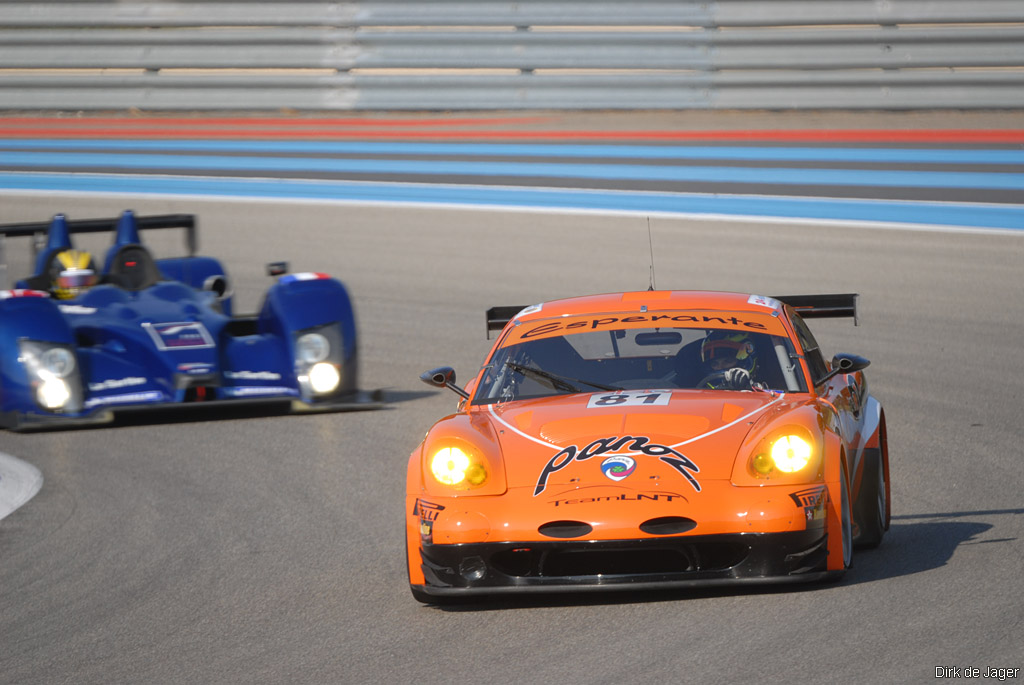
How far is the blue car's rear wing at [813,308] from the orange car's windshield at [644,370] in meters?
0.54

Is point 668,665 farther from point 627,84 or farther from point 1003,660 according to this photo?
point 627,84

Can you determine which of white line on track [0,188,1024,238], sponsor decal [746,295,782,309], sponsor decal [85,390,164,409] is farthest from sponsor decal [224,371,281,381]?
white line on track [0,188,1024,238]

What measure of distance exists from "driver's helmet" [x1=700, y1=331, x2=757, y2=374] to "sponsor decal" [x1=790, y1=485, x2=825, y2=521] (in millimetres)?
1059

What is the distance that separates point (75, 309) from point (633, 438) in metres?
5.72

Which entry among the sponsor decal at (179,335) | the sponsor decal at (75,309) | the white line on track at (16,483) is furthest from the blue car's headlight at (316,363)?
the white line on track at (16,483)

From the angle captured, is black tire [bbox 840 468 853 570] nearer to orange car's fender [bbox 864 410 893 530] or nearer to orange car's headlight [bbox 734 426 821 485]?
orange car's headlight [bbox 734 426 821 485]

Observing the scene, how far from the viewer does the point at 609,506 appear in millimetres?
5117

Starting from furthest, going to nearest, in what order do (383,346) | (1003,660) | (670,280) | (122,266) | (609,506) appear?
1. (670,280)
2. (383,346)
3. (122,266)
4. (609,506)
5. (1003,660)

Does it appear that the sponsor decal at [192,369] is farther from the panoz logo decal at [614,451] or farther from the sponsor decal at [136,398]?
the panoz logo decal at [614,451]

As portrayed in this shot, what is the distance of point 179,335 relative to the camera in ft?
32.1

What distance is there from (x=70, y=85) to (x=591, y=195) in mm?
9087

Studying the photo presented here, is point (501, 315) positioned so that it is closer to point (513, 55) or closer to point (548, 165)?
point (548, 165)

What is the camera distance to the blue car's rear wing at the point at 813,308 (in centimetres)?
694

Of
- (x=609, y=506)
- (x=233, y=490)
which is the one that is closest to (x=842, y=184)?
(x=233, y=490)
